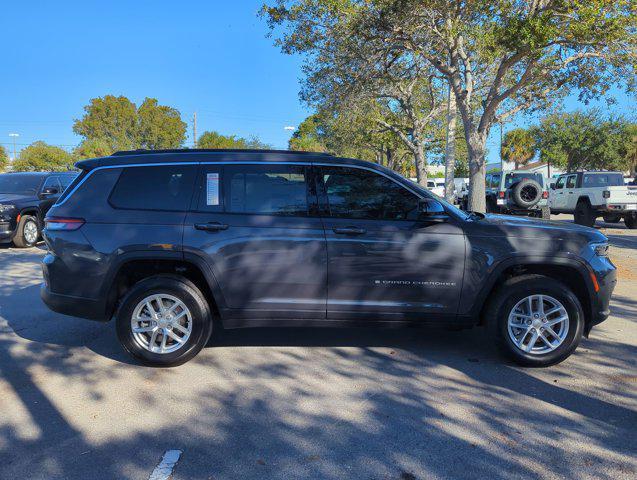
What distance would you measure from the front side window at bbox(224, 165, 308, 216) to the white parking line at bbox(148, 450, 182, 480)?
205 centimetres

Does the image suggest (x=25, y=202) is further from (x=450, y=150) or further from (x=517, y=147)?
(x=517, y=147)

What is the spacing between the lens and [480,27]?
10797 millimetres

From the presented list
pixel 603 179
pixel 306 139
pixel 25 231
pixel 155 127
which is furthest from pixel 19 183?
pixel 306 139

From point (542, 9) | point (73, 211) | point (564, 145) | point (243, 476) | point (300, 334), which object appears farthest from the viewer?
point (564, 145)

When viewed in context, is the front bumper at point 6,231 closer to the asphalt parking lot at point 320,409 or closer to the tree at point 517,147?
the asphalt parking lot at point 320,409

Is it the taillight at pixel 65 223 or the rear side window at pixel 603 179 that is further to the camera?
the rear side window at pixel 603 179

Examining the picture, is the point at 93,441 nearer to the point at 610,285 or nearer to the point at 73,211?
the point at 73,211

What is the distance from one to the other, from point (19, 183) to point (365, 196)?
37.2 feet

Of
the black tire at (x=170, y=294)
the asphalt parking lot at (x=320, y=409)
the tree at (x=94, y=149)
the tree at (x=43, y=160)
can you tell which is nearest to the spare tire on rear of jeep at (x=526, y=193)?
the asphalt parking lot at (x=320, y=409)

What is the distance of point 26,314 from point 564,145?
1678 inches

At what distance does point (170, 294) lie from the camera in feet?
13.9

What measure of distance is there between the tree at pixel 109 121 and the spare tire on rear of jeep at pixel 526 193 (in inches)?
1832

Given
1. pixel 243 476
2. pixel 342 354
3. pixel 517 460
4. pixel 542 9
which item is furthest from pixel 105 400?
pixel 542 9

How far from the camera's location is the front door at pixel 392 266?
4184mm
